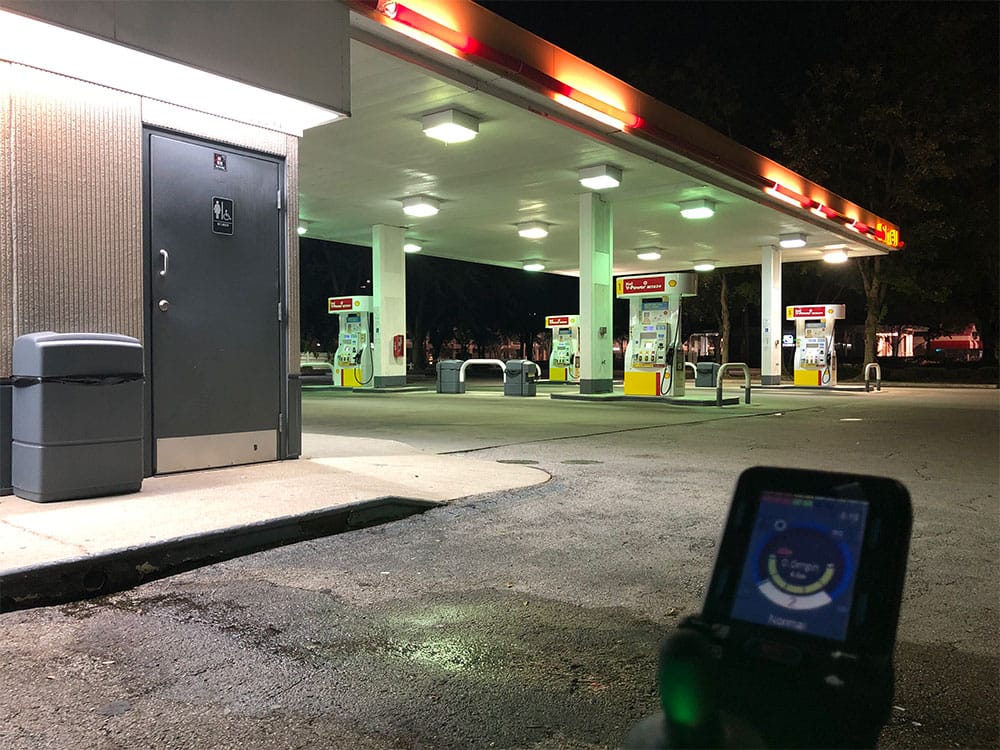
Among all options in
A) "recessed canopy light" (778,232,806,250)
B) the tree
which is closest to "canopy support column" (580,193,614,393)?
"recessed canopy light" (778,232,806,250)

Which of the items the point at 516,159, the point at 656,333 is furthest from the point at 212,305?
the point at 656,333

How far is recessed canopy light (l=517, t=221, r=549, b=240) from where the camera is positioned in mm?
23281

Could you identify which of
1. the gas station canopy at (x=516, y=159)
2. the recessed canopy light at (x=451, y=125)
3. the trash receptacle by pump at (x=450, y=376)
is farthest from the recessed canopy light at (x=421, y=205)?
the recessed canopy light at (x=451, y=125)

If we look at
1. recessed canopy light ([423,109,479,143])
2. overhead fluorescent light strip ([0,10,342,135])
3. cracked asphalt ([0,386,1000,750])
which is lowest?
cracked asphalt ([0,386,1000,750])

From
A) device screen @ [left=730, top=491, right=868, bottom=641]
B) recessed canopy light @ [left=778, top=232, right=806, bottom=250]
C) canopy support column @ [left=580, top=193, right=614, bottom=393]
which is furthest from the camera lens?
recessed canopy light @ [left=778, top=232, right=806, bottom=250]

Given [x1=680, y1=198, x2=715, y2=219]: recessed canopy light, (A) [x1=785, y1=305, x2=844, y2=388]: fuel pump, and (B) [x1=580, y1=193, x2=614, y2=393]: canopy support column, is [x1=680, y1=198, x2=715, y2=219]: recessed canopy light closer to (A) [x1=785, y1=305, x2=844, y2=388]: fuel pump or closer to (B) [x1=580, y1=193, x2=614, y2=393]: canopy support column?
(B) [x1=580, y1=193, x2=614, y2=393]: canopy support column

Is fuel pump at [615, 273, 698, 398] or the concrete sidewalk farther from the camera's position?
fuel pump at [615, 273, 698, 398]

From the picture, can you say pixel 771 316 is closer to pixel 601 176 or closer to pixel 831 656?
pixel 601 176

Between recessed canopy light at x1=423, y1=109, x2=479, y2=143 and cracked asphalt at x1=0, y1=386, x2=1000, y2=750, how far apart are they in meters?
7.03

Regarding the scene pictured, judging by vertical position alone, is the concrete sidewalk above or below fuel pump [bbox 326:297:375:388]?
below

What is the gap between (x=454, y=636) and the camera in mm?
3775

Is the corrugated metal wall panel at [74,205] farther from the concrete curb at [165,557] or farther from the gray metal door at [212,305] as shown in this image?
the concrete curb at [165,557]

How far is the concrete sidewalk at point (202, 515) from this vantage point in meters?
4.36

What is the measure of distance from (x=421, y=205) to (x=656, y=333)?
6.91 m
